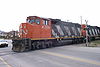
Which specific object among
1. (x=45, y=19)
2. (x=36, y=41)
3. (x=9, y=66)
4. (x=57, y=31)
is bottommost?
(x=9, y=66)

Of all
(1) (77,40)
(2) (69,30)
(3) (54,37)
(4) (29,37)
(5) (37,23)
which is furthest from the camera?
(1) (77,40)

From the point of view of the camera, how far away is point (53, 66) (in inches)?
285

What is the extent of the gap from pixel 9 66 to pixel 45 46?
9908 millimetres

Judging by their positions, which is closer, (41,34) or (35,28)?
(35,28)

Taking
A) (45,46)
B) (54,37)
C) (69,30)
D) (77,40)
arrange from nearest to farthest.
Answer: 1. (45,46)
2. (54,37)
3. (69,30)
4. (77,40)

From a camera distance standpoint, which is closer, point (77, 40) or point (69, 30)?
point (69, 30)

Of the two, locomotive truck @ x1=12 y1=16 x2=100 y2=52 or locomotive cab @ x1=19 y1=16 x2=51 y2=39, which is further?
locomotive cab @ x1=19 y1=16 x2=51 y2=39

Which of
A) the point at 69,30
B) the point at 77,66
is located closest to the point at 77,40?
the point at 69,30

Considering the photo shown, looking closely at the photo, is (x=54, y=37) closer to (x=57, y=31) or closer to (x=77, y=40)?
(x=57, y=31)

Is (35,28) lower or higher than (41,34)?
higher

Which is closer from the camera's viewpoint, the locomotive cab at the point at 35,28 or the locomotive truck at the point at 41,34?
the locomotive truck at the point at 41,34

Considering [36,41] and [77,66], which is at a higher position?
[36,41]

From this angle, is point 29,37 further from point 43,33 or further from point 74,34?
point 74,34

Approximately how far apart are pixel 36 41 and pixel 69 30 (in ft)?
29.5
